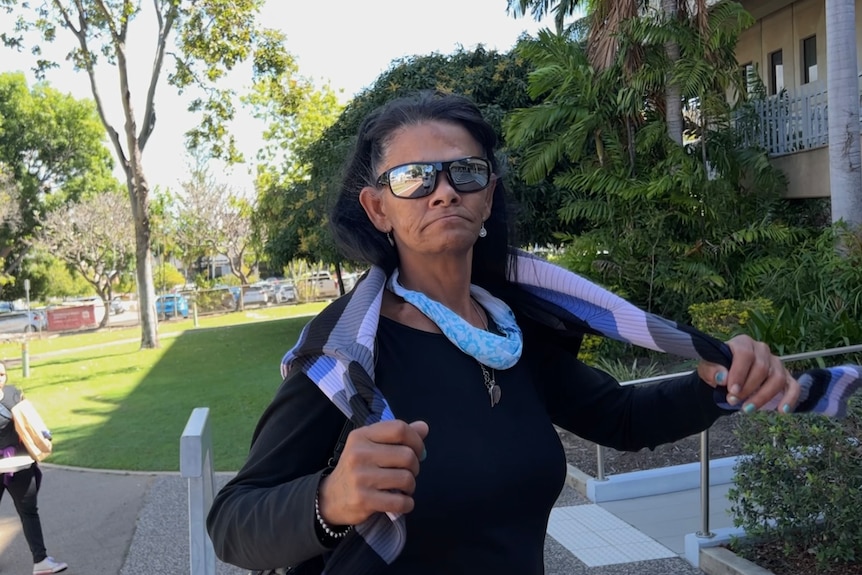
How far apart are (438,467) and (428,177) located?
602 millimetres

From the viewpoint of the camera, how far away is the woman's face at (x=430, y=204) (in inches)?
66.4

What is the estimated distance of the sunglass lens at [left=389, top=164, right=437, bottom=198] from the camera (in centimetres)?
168

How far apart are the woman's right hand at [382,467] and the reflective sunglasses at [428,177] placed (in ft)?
2.10

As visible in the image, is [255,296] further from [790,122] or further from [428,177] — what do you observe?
[428,177]

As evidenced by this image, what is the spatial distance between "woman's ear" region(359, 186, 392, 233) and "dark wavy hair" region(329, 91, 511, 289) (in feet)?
0.05

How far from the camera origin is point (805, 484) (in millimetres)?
4199

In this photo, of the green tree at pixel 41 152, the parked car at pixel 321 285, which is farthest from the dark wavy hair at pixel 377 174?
the parked car at pixel 321 285

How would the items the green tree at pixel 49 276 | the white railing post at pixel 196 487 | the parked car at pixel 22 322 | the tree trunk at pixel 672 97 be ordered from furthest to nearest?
the green tree at pixel 49 276, the parked car at pixel 22 322, the tree trunk at pixel 672 97, the white railing post at pixel 196 487

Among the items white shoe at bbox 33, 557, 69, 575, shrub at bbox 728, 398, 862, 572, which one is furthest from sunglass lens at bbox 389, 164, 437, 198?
white shoe at bbox 33, 557, 69, 575

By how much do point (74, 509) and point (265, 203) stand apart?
18526mm

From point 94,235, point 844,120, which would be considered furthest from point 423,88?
point 94,235

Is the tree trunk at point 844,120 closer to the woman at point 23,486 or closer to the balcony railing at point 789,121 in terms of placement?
the balcony railing at point 789,121

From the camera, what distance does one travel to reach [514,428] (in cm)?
159

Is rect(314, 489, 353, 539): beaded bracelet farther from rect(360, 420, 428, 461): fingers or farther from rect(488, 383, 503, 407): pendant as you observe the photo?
rect(488, 383, 503, 407): pendant
